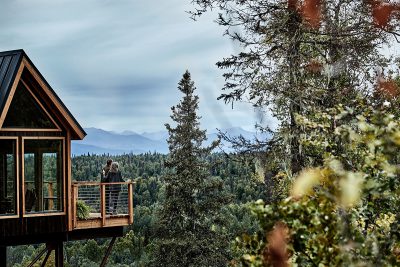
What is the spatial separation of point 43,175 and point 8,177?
2.56ft

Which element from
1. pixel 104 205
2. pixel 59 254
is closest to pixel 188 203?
pixel 59 254

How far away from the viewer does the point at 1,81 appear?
15.2 m

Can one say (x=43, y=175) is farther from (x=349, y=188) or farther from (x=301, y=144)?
(x=349, y=188)

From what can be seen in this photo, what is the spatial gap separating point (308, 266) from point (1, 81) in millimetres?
11596

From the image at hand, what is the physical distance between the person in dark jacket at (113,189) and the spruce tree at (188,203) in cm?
1363

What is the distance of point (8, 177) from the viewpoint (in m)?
15.2

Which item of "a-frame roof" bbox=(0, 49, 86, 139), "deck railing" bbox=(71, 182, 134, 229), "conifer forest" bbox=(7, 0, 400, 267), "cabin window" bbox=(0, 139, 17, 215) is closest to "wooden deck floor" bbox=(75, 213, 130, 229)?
"deck railing" bbox=(71, 182, 134, 229)

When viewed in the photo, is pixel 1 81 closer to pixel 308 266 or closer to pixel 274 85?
pixel 274 85

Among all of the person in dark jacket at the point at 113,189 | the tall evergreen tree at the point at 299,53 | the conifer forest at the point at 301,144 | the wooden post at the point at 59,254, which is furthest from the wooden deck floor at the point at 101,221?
the tall evergreen tree at the point at 299,53

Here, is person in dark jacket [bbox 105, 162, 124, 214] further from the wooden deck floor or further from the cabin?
the cabin

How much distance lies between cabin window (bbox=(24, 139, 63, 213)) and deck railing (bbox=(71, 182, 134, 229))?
54cm

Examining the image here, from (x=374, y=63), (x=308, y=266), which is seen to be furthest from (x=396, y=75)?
(x=308, y=266)

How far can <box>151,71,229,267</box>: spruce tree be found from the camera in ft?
101

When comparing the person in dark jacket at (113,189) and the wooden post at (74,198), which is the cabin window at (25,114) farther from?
the person in dark jacket at (113,189)
